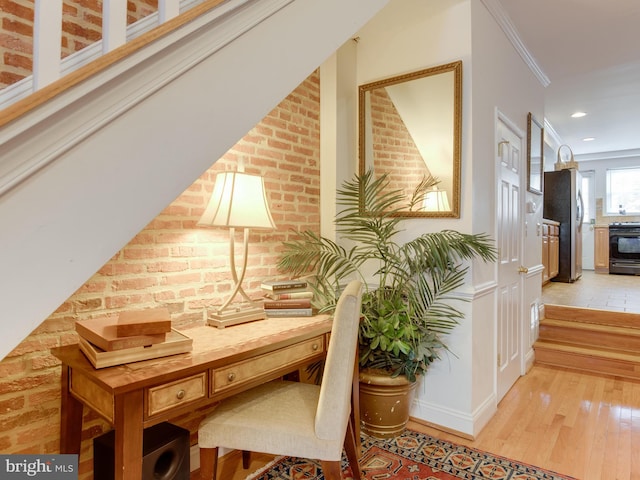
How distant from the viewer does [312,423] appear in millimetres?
1516

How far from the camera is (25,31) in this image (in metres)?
1.38

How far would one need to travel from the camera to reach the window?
780cm

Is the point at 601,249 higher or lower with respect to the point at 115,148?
lower

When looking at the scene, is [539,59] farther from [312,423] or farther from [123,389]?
[123,389]

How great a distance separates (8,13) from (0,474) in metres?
1.46

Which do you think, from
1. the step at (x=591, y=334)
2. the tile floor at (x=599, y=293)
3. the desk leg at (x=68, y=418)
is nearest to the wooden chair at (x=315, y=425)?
the desk leg at (x=68, y=418)

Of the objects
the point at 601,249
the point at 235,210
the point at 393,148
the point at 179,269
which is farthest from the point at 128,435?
the point at 601,249

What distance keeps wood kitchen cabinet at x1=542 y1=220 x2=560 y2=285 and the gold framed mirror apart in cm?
324

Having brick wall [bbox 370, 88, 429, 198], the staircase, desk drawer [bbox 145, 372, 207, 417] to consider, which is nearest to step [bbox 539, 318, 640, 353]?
the staircase

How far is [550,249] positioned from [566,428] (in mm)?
3532

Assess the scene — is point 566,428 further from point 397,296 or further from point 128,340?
point 128,340

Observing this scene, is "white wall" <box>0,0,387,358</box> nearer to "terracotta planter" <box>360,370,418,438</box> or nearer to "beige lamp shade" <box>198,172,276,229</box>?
"beige lamp shade" <box>198,172,276,229</box>

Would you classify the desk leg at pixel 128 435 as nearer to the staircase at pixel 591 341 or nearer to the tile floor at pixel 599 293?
the staircase at pixel 591 341

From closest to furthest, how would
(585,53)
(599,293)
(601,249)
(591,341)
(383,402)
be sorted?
(383,402)
(585,53)
(591,341)
(599,293)
(601,249)
